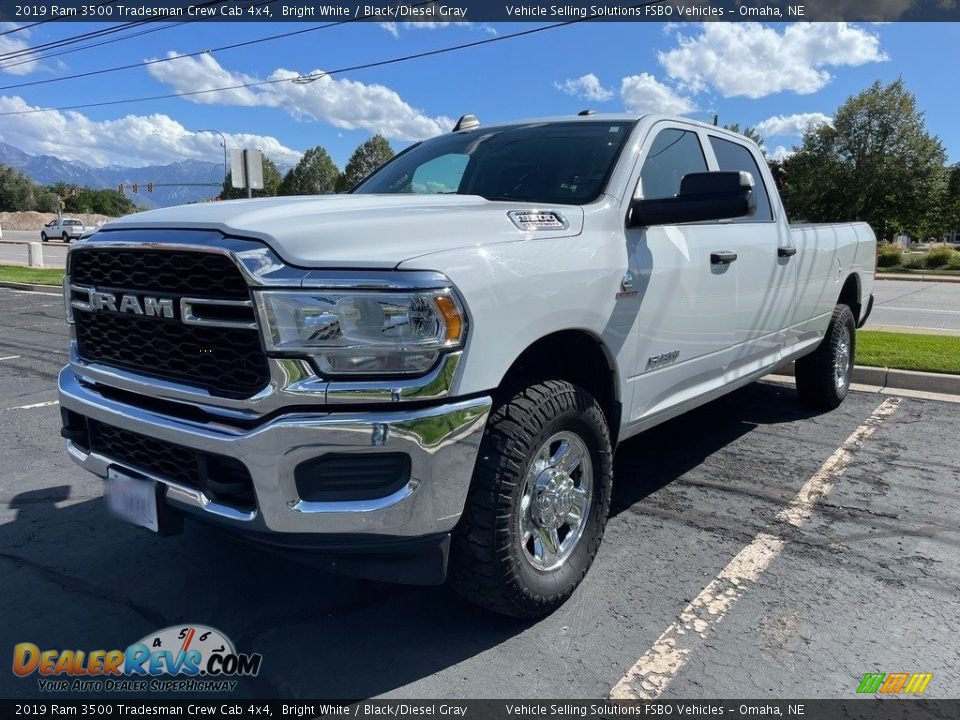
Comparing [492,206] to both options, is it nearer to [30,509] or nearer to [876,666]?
[876,666]

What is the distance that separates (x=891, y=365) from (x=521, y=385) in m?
5.96

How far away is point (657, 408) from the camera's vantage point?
137 inches

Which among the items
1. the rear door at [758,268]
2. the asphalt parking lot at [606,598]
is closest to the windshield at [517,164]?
the rear door at [758,268]

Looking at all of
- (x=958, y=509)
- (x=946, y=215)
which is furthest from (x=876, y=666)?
(x=946, y=215)

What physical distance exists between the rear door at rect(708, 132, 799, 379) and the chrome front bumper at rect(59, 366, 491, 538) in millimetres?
2256

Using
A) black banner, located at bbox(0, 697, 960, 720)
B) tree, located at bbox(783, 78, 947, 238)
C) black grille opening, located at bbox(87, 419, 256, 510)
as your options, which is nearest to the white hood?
black grille opening, located at bbox(87, 419, 256, 510)

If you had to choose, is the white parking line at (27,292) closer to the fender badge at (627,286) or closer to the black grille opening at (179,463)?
the black grille opening at (179,463)

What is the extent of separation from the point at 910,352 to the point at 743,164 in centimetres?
427

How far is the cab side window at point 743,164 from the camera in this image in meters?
4.37

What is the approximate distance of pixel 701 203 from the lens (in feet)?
9.80

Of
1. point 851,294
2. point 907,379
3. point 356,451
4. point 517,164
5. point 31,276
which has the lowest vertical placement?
point 907,379

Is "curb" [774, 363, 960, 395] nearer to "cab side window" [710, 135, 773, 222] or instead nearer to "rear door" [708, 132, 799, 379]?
"rear door" [708, 132, 799, 379]

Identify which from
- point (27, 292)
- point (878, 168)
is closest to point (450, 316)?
point (27, 292)

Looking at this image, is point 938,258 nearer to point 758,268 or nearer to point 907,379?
point 907,379
